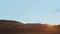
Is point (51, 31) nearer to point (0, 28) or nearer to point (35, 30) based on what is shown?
point (35, 30)

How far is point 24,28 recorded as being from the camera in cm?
493

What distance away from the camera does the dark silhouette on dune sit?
4.89 metres

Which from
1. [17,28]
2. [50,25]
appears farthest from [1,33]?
[50,25]

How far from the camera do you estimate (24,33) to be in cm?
501

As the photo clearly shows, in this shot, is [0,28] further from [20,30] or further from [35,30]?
[35,30]

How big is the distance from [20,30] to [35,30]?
55cm

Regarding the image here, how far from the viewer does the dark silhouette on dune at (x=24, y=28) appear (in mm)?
4895

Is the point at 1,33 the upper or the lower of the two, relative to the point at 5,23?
lower

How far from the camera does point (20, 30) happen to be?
5.02m

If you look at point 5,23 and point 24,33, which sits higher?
point 5,23

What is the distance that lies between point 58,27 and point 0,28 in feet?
6.77

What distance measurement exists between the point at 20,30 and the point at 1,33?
2.29 ft

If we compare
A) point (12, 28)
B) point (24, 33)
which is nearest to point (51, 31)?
point (24, 33)

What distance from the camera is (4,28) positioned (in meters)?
4.89
